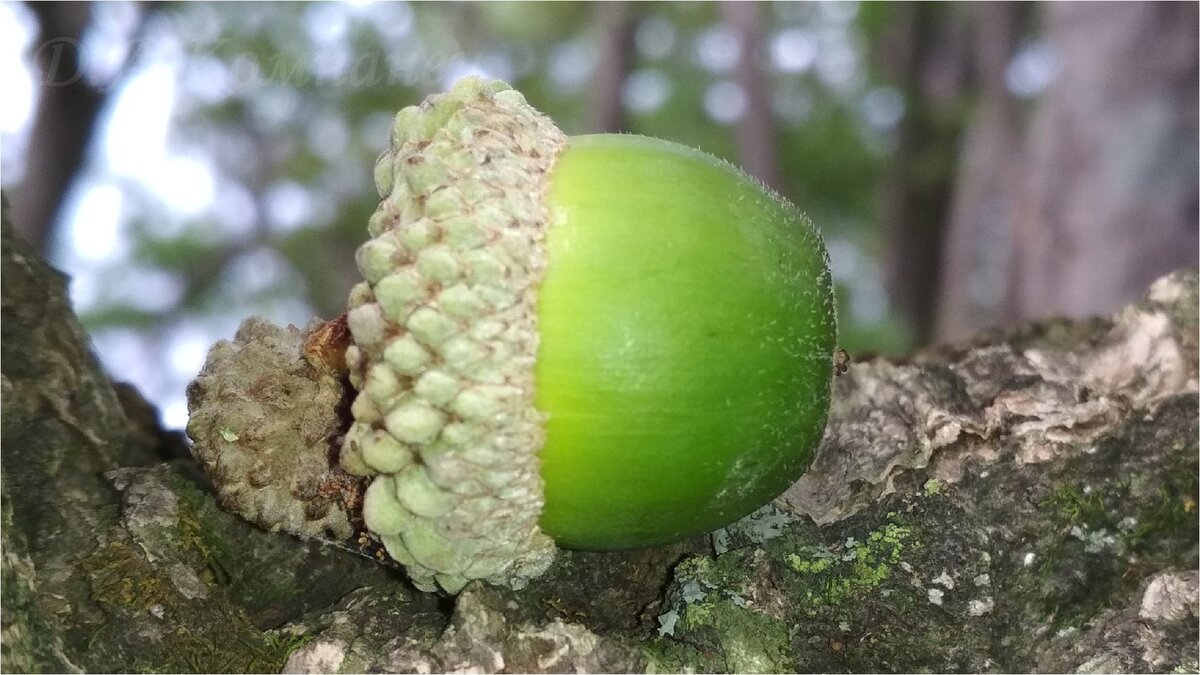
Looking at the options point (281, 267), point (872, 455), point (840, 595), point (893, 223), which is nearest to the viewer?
point (840, 595)

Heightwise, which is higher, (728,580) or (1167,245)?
(1167,245)

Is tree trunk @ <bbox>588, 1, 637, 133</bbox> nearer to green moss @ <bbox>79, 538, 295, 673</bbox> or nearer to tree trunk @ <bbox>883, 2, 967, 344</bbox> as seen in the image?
tree trunk @ <bbox>883, 2, 967, 344</bbox>

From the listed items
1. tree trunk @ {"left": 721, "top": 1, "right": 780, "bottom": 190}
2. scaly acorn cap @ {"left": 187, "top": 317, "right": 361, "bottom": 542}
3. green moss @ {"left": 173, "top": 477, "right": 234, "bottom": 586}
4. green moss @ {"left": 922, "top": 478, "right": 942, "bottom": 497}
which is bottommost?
green moss @ {"left": 173, "top": 477, "right": 234, "bottom": 586}

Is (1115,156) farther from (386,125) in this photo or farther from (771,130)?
(386,125)

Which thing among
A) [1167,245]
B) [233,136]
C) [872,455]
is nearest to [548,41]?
[233,136]

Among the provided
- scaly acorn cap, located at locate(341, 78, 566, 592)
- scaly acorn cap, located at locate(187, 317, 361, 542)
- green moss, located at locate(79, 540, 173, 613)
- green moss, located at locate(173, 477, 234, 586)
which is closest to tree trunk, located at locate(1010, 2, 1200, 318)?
scaly acorn cap, located at locate(341, 78, 566, 592)

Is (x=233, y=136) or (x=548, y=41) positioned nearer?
(x=233, y=136)

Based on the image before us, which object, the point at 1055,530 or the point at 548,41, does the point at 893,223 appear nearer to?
the point at 548,41
